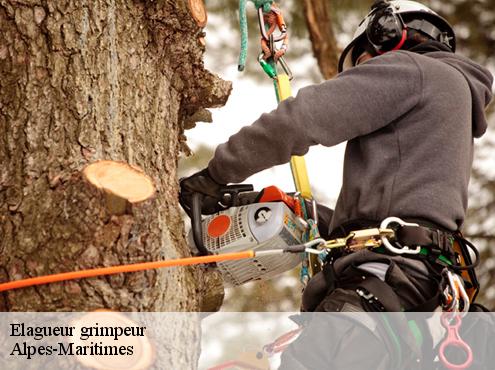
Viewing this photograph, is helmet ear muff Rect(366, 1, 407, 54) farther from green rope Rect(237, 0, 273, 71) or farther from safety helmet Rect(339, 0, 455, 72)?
green rope Rect(237, 0, 273, 71)

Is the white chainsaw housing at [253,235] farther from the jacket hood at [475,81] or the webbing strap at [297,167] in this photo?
the jacket hood at [475,81]

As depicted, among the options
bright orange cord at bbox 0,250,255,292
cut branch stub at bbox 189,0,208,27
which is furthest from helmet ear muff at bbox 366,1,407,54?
bright orange cord at bbox 0,250,255,292

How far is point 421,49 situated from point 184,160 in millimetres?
2764

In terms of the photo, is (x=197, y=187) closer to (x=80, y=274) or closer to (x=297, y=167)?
(x=297, y=167)

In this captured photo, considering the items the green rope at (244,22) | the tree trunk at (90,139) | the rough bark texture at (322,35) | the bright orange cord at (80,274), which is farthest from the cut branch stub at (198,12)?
the rough bark texture at (322,35)

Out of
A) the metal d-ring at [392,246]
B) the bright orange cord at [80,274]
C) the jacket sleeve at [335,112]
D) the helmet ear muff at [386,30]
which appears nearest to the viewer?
the bright orange cord at [80,274]

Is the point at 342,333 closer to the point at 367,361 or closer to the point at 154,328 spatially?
the point at 367,361

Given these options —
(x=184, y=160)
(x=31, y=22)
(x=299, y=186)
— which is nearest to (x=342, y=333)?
(x=299, y=186)

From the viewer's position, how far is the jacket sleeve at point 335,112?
2014mm

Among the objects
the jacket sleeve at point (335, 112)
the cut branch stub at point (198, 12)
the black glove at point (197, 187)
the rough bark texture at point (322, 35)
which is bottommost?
the black glove at point (197, 187)

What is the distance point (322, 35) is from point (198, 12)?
2.22 m

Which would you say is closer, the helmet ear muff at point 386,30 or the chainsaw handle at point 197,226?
the chainsaw handle at point 197,226

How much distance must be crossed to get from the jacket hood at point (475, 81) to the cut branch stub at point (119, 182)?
0.99 m

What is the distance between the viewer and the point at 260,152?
208cm
